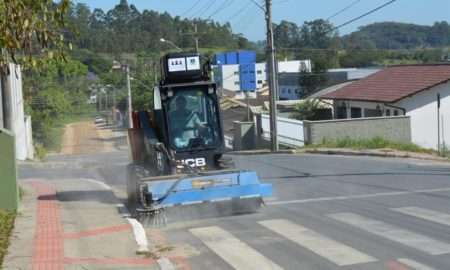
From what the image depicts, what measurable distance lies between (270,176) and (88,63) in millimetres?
103176

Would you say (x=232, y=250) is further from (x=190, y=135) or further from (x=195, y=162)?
(x=190, y=135)

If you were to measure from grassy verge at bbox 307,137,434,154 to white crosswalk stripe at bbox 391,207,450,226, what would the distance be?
20.2 m

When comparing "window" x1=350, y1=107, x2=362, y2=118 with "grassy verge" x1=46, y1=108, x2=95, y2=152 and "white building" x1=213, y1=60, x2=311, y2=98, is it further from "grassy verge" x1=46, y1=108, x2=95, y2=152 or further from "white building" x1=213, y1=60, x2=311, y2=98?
"white building" x1=213, y1=60, x2=311, y2=98

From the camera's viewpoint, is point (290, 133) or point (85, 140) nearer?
point (290, 133)

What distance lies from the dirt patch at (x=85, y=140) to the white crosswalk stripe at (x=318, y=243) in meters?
47.7

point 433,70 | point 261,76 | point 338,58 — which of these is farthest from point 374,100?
point 338,58

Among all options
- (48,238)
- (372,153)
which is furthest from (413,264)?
(372,153)

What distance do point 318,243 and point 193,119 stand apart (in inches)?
192

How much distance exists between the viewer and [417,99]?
142 ft

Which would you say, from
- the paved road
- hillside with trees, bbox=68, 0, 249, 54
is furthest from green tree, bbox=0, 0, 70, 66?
hillside with trees, bbox=68, 0, 249, 54

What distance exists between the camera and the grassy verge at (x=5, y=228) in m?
11.3

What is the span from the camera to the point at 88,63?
→ 122 metres

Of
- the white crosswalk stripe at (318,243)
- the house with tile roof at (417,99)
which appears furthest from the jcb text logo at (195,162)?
the house with tile roof at (417,99)

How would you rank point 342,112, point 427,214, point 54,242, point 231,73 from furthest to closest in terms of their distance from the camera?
1. point 231,73
2. point 342,112
3. point 427,214
4. point 54,242
